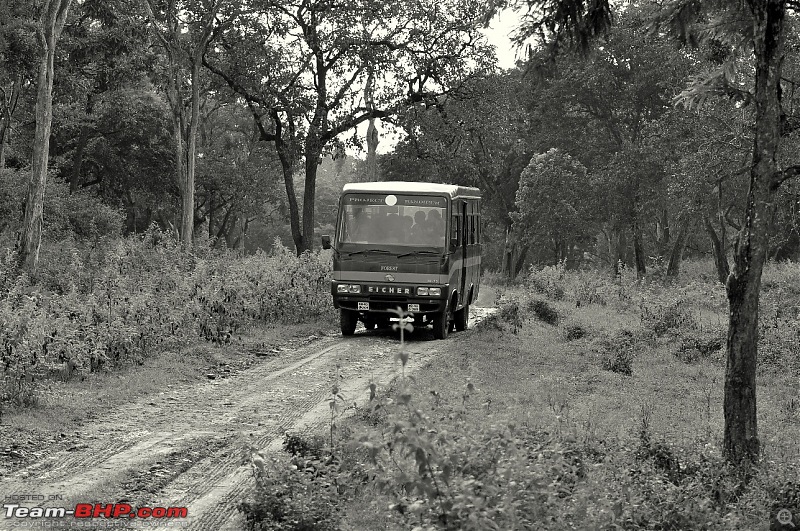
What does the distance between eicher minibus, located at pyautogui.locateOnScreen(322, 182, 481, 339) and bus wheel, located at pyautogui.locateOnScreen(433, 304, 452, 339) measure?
0.02 metres

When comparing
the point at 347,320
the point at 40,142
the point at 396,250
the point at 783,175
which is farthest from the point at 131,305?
the point at 783,175

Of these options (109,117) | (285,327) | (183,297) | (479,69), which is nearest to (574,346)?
(285,327)

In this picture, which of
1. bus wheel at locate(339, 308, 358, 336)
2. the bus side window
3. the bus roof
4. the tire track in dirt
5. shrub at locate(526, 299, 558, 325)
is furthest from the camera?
shrub at locate(526, 299, 558, 325)

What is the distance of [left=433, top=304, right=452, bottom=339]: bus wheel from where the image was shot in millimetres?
17750

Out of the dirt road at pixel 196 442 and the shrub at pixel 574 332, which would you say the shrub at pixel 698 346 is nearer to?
the shrub at pixel 574 332

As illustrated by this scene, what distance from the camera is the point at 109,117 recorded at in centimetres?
4231

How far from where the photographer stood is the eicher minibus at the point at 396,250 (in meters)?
17.3

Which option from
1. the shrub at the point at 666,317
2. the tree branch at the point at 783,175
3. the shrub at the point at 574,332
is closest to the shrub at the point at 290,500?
the tree branch at the point at 783,175

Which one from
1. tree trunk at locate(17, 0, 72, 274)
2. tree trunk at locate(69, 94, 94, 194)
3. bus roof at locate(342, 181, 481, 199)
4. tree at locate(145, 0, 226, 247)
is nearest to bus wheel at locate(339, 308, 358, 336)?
bus roof at locate(342, 181, 481, 199)

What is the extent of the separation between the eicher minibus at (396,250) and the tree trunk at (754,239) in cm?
939

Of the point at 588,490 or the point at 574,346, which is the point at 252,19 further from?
the point at 588,490

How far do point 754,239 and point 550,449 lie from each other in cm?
266

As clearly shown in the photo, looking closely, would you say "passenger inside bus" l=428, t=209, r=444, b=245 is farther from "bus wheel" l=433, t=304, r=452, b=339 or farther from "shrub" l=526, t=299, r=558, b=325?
"shrub" l=526, t=299, r=558, b=325

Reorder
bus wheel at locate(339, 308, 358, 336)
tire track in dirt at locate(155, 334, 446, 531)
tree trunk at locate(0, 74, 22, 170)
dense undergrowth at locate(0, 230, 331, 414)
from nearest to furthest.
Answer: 1. tire track in dirt at locate(155, 334, 446, 531)
2. dense undergrowth at locate(0, 230, 331, 414)
3. bus wheel at locate(339, 308, 358, 336)
4. tree trunk at locate(0, 74, 22, 170)
